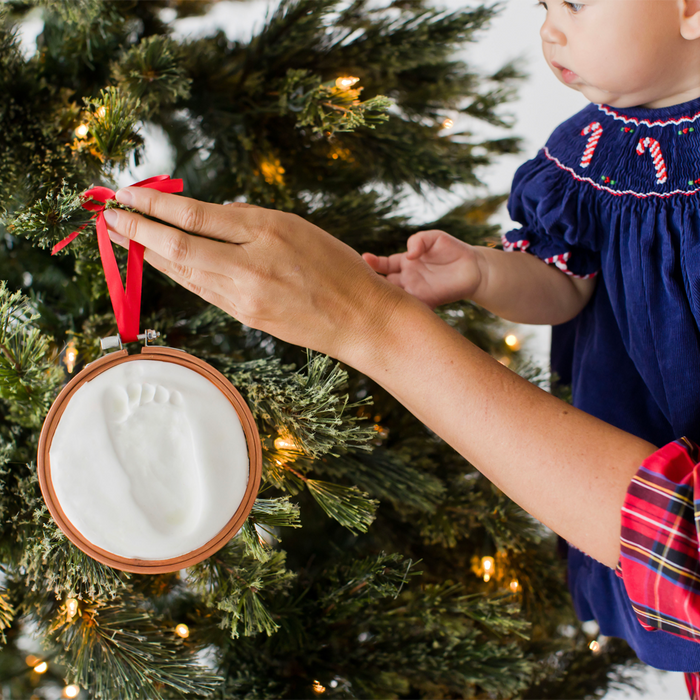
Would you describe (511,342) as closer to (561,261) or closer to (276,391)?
(561,261)

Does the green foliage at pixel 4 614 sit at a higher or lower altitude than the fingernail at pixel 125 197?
lower

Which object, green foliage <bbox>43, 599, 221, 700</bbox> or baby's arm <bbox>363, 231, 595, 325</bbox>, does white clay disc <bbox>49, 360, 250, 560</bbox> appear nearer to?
green foliage <bbox>43, 599, 221, 700</bbox>

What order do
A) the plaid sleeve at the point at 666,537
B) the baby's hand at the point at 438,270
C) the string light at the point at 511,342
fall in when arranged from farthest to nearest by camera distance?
the string light at the point at 511,342 < the baby's hand at the point at 438,270 < the plaid sleeve at the point at 666,537

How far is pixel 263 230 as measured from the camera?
41 centimetres

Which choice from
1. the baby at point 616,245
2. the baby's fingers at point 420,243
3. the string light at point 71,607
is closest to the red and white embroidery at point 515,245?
the baby at point 616,245

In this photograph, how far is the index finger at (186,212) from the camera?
1.32 feet

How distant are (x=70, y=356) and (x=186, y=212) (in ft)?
0.65

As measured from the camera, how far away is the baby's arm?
60 cm

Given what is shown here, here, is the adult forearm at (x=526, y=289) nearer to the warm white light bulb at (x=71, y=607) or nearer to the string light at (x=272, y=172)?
the string light at (x=272, y=172)

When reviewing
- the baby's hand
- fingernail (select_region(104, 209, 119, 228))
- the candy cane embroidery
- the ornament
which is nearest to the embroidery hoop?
the ornament

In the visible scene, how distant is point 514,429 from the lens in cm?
42

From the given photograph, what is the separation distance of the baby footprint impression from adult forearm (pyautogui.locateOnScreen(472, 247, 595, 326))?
358 mm

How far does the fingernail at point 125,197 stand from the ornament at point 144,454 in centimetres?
3

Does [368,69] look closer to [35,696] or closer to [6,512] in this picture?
[6,512]
